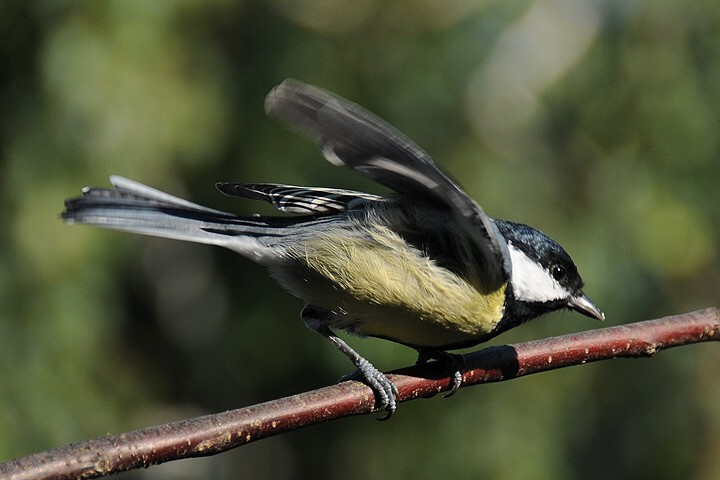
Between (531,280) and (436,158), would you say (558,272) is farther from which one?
(436,158)

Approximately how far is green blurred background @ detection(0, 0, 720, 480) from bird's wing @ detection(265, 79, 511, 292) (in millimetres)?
1528

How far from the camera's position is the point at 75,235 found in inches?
152

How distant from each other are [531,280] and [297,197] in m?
0.68

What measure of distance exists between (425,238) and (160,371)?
3.28 meters

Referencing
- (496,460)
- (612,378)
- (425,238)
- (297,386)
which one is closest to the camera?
(425,238)

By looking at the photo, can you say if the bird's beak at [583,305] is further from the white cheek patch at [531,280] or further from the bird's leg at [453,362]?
the bird's leg at [453,362]

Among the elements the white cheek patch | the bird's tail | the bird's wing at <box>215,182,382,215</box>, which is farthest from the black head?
the bird's tail

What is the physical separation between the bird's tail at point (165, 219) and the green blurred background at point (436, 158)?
4.29 ft

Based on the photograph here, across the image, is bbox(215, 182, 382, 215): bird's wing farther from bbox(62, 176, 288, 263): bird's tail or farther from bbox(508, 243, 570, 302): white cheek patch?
bbox(508, 243, 570, 302): white cheek patch

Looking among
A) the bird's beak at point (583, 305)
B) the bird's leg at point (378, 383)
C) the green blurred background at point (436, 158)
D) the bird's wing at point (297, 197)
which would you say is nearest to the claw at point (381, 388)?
the bird's leg at point (378, 383)

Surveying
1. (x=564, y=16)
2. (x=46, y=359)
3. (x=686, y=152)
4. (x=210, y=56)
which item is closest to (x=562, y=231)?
(x=686, y=152)

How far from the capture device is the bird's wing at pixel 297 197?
2.53 m

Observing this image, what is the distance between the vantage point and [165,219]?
2.38 metres

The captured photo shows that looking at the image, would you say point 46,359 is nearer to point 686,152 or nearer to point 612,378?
point 612,378
